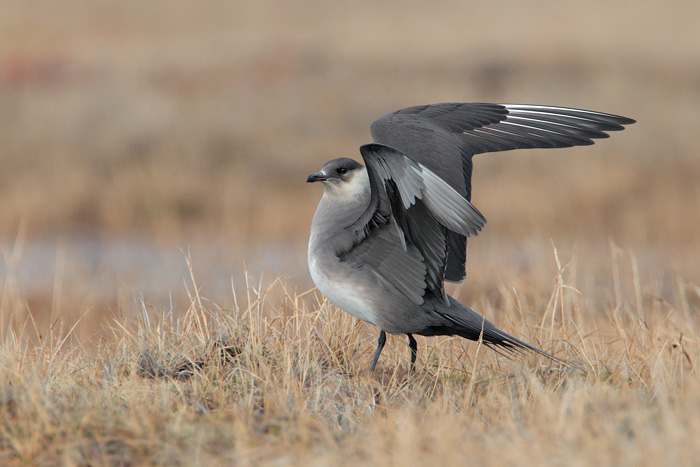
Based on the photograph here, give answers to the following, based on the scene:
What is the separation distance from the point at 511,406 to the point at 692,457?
2.60 ft

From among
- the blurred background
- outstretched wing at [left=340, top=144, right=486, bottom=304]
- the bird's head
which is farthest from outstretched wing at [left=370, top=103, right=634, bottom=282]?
the blurred background

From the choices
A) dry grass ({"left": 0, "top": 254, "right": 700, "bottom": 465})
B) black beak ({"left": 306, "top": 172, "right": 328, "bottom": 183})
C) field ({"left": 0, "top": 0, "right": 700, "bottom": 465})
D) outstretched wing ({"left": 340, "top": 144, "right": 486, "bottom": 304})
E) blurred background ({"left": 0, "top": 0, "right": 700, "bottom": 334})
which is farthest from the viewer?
blurred background ({"left": 0, "top": 0, "right": 700, "bottom": 334})

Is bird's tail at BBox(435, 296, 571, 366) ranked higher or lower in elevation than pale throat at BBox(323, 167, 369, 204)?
lower

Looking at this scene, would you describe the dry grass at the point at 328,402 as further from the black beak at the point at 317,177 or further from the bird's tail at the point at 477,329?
the black beak at the point at 317,177

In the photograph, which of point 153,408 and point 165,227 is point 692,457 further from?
point 165,227

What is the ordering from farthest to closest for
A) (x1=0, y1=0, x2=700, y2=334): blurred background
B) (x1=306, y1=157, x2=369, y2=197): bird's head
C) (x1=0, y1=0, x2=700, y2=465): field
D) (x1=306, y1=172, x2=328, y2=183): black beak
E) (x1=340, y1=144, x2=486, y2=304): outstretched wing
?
(x1=0, y1=0, x2=700, y2=334): blurred background, (x1=306, y1=157, x2=369, y2=197): bird's head, (x1=306, y1=172, x2=328, y2=183): black beak, (x1=340, y1=144, x2=486, y2=304): outstretched wing, (x1=0, y1=0, x2=700, y2=465): field

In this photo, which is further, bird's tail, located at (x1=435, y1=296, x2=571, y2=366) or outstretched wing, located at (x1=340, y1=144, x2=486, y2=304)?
bird's tail, located at (x1=435, y1=296, x2=571, y2=366)

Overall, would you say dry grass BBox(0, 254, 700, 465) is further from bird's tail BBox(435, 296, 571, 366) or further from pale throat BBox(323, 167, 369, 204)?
pale throat BBox(323, 167, 369, 204)

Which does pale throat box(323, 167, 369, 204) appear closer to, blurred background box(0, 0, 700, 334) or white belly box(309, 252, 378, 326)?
white belly box(309, 252, 378, 326)

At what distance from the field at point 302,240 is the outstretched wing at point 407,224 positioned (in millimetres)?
419

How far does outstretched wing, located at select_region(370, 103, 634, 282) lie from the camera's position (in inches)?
143

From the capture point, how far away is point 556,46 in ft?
47.9

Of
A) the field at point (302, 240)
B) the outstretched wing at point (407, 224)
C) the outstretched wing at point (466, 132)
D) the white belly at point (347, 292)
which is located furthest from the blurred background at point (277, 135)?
the white belly at point (347, 292)

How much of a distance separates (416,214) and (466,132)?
2.75 feet
